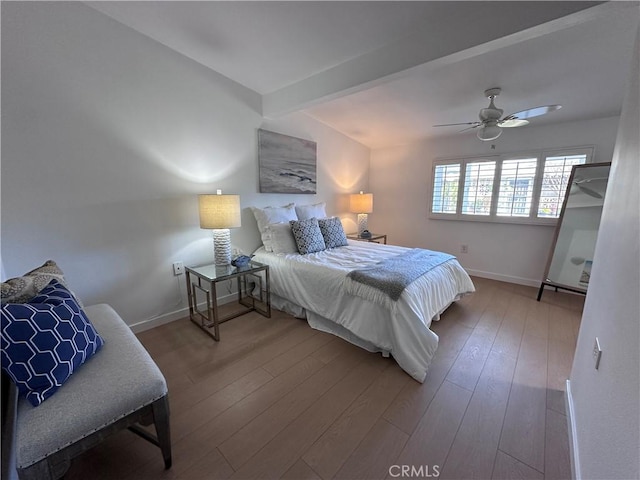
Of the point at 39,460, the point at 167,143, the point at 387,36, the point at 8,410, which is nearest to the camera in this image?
the point at 39,460

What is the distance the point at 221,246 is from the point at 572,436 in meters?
2.69

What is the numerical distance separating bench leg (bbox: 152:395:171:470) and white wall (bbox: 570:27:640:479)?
1545 mm

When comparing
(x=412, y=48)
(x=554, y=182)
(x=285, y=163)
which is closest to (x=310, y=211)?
(x=285, y=163)

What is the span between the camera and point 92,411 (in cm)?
92

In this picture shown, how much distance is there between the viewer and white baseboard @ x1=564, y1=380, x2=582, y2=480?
112cm

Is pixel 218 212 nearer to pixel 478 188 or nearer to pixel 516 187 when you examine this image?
pixel 478 188

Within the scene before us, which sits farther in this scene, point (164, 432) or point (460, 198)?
point (460, 198)

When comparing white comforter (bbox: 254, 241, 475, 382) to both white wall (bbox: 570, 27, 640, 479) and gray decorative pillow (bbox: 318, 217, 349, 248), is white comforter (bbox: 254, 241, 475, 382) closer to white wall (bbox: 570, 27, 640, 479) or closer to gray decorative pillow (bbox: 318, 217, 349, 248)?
gray decorative pillow (bbox: 318, 217, 349, 248)

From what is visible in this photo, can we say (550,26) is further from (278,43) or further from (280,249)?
(280,249)

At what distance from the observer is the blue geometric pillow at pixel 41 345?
0.87 metres

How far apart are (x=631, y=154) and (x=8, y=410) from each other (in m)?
2.61

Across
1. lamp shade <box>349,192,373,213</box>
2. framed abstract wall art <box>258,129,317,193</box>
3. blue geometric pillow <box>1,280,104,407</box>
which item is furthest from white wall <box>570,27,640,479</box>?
lamp shade <box>349,192,373,213</box>

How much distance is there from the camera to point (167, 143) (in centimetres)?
231

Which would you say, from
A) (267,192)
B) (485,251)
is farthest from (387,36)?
(485,251)
